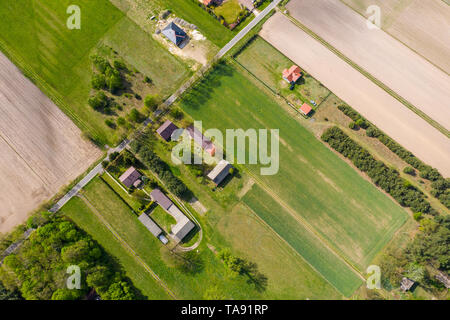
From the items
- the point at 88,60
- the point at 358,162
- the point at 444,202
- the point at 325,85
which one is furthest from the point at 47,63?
the point at 444,202

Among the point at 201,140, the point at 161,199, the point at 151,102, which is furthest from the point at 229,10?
the point at 161,199

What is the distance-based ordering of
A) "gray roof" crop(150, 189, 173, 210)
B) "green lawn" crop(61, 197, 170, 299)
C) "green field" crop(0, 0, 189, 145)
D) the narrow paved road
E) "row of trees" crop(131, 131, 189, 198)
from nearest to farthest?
"green lawn" crop(61, 197, 170, 299) → "gray roof" crop(150, 189, 173, 210) → "row of trees" crop(131, 131, 189, 198) → "green field" crop(0, 0, 189, 145) → the narrow paved road

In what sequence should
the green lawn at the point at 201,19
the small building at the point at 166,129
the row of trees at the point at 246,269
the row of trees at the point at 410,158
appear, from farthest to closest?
the green lawn at the point at 201,19
the small building at the point at 166,129
the row of trees at the point at 410,158
the row of trees at the point at 246,269

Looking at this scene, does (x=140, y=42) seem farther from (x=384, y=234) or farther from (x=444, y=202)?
(x=444, y=202)

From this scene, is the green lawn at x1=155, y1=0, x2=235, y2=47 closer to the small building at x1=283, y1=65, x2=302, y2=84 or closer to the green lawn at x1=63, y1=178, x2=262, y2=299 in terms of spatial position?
the small building at x1=283, y1=65, x2=302, y2=84

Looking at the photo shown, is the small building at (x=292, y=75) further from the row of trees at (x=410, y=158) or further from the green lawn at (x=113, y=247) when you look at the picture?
the green lawn at (x=113, y=247)

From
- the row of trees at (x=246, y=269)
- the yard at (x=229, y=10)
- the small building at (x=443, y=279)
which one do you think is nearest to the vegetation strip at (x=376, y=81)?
the yard at (x=229, y=10)

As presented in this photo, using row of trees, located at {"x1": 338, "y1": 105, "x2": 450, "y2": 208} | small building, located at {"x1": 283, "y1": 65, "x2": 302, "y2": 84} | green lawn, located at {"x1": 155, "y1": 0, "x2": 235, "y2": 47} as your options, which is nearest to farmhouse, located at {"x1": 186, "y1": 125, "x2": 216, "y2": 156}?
green lawn, located at {"x1": 155, "y1": 0, "x2": 235, "y2": 47}
